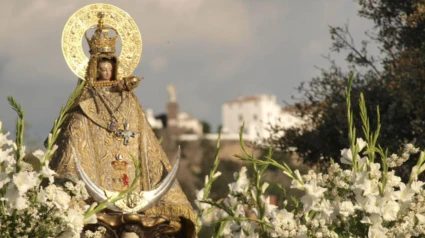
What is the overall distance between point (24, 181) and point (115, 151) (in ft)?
22.0

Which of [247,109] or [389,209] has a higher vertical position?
[247,109]

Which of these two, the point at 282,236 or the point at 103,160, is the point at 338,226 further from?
the point at 103,160

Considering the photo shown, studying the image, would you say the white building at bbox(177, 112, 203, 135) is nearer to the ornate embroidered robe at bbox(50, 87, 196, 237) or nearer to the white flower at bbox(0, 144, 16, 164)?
the ornate embroidered robe at bbox(50, 87, 196, 237)

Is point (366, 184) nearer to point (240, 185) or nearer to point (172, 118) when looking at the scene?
point (240, 185)

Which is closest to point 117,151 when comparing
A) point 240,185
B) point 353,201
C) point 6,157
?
point 240,185

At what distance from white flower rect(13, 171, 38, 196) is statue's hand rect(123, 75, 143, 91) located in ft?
21.7

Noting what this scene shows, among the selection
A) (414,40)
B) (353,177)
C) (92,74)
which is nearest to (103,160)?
(92,74)

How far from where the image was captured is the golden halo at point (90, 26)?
1873 centimetres

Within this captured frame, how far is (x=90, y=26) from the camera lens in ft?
61.7

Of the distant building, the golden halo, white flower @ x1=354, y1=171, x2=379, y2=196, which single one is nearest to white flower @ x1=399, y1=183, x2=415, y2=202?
white flower @ x1=354, y1=171, x2=379, y2=196

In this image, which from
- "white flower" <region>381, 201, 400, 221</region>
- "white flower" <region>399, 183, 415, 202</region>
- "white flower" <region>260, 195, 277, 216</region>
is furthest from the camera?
"white flower" <region>260, 195, 277, 216</region>

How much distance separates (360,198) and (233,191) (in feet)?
4.29

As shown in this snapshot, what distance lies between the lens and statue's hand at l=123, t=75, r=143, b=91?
1780cm

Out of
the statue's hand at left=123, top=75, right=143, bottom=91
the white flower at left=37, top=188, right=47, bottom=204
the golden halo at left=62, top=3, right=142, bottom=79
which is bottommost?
the white flower at left=37, top=188, right=47, bottom=204
